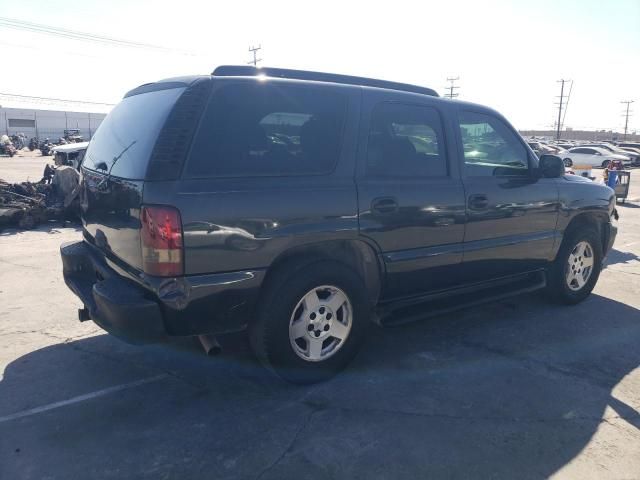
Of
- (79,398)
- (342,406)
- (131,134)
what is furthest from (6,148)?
(342,406)

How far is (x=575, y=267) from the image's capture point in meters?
5.27

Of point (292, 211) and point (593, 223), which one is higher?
point (292, 211)

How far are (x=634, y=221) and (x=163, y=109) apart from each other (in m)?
11.9

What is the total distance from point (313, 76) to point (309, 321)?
176 cm

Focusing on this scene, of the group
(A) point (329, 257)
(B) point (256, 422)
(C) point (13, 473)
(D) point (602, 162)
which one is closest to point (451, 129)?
(A) point (329, 257)

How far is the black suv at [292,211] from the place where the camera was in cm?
289

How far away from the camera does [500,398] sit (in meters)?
3.38

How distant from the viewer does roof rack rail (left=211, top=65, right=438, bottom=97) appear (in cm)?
334

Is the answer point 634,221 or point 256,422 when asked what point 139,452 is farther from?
point 634,221

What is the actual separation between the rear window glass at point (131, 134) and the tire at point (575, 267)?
4056mm

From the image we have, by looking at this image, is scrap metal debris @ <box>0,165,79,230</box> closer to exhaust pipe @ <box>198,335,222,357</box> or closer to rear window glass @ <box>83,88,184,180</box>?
rear window glass @ <box>83,88,184,180</box>

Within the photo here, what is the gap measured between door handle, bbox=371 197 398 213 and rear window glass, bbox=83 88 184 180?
1470mm

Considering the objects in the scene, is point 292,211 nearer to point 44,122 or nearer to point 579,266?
point 579,266

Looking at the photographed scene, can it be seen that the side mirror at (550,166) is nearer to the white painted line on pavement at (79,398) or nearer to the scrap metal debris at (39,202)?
the white painted line on pavement at (79,398)
